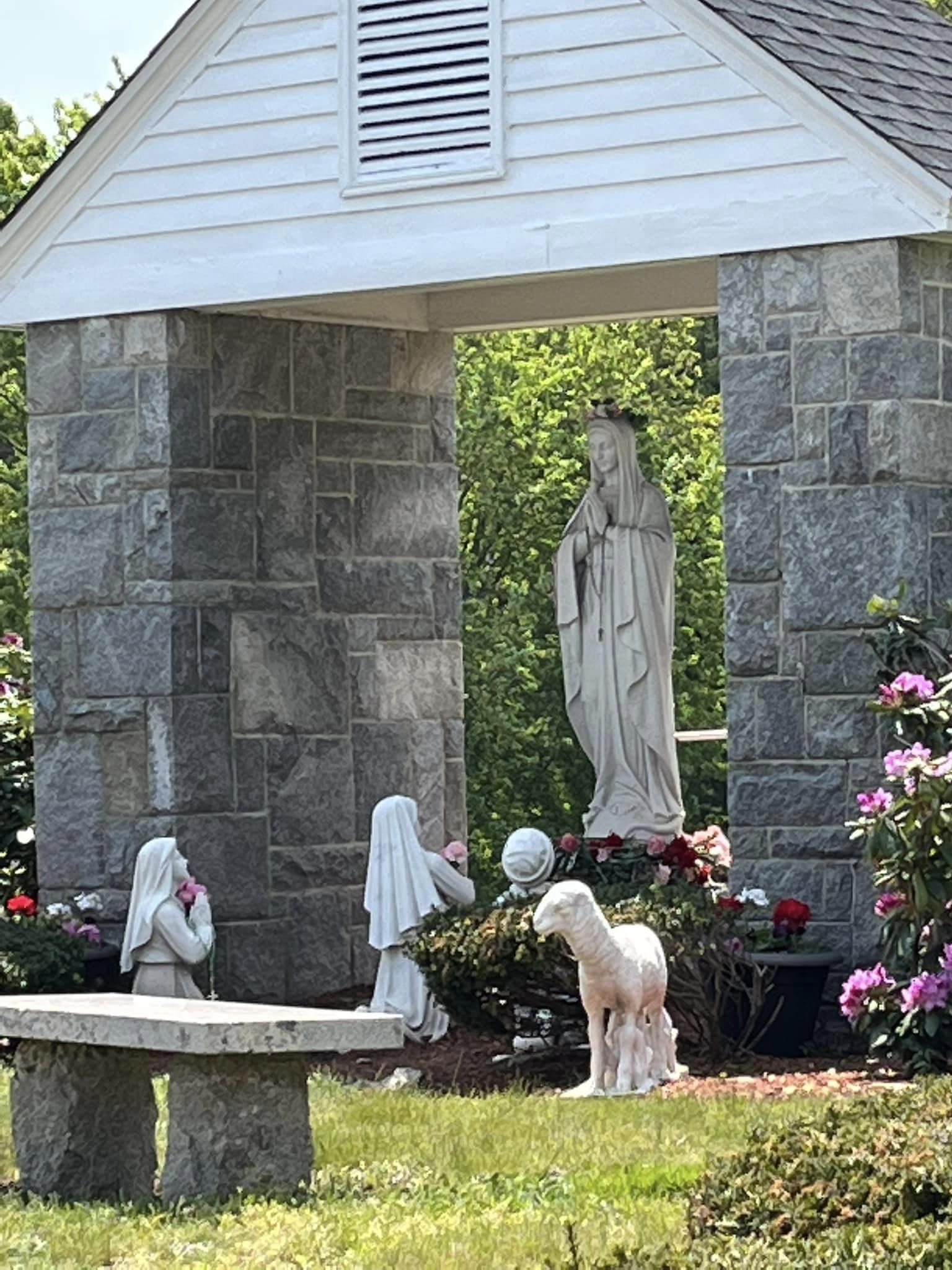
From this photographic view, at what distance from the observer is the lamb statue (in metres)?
10.1

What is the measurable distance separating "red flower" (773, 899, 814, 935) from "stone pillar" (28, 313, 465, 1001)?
2965 millimetres

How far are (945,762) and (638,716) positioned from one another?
283 cm

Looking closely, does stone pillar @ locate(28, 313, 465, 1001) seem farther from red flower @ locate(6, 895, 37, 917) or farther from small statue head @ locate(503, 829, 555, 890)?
small statue head @ locate(503, 829, 555, 890)

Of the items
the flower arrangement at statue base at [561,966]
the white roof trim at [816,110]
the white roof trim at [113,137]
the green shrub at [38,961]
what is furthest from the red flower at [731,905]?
the white roof trim at [113,137]

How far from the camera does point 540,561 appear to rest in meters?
23.1

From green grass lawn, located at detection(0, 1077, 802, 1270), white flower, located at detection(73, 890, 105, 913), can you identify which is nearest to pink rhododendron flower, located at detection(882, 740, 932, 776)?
green grass lawn, located at detection(0, 1077, 802, 1270)

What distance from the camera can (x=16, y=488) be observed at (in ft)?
73.8

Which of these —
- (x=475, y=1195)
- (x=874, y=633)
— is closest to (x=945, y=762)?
(x=874, y=633)

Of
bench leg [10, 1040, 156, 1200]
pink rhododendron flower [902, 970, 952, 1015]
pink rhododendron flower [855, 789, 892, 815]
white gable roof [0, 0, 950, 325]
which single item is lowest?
bench leg [10, 1040, 156, 1200]

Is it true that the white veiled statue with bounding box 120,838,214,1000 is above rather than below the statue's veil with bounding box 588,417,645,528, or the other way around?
below

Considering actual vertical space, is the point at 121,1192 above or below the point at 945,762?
below

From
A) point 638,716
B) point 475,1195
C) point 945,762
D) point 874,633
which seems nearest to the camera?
point 475,1195

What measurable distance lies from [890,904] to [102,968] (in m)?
3.82

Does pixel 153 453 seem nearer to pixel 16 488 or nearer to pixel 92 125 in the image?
pixel 92 125
